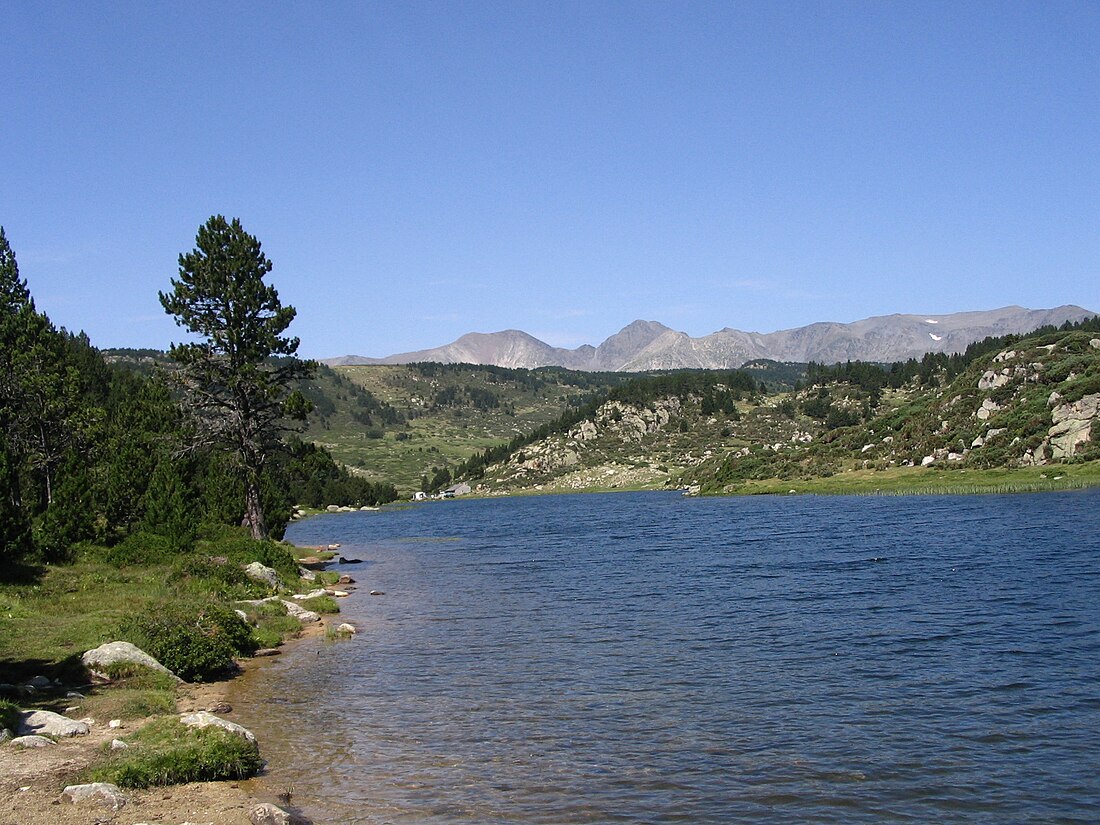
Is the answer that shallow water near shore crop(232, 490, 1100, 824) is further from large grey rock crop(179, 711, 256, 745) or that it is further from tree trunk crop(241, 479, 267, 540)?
tree trunk crop(241, 479, 267, 540)

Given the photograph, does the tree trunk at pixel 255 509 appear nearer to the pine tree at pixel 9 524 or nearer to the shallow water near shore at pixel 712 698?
the shallow water near shore at pixel 712 698

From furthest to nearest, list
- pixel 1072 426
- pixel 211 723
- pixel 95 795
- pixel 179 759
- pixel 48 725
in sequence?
pixel 1072 426
pixel 211 723
pixel 48 725
pixel 179 759
pixel 95 795

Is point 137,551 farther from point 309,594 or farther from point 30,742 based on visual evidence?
point 30,742

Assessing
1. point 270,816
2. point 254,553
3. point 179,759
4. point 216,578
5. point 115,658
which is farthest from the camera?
point 254,553

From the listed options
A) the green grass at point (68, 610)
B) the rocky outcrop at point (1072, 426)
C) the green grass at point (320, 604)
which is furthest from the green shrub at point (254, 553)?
the rocky outcrop at point (1072, 426)

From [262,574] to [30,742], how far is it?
2620 cm

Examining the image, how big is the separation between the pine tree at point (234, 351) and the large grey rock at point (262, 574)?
17219 millimetres

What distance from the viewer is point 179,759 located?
51.7 ft

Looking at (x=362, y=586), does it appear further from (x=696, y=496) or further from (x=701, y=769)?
(x=696, y=496)

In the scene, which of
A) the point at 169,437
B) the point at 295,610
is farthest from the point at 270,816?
the point at 169,437

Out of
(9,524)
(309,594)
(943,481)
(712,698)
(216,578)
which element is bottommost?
(943,481)

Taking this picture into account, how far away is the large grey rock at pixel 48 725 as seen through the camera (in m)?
17.3

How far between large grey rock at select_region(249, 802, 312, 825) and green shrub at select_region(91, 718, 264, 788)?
2.44 metres

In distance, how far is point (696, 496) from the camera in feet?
530
